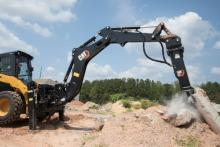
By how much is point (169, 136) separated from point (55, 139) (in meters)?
4.29

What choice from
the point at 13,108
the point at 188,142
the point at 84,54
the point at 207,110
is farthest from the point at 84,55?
the point at 188,142

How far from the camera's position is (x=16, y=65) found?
651 inches

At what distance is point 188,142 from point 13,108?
24.4ft

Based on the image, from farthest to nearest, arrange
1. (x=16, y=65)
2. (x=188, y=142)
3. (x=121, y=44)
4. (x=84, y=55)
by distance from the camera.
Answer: (x=16, y=65) < (x=84, y=55) < (x=121, y=44) < (x=188, y=142)

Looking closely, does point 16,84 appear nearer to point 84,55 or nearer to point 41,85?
point 41,85

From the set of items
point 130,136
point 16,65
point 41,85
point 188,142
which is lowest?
point 188,142

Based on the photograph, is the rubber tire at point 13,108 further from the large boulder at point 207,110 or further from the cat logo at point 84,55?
the large boulder at point 207,110

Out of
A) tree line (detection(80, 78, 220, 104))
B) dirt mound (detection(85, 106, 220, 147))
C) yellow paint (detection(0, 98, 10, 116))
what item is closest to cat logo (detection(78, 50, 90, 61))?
yellow paint (detection(0, 98, 10, 116))

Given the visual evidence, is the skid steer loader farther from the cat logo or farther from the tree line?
the tree line

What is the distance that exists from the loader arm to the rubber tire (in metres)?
1.90

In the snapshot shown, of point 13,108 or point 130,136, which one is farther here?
point 13,108

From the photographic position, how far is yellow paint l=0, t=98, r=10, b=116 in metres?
15.8

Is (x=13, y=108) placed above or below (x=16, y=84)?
below

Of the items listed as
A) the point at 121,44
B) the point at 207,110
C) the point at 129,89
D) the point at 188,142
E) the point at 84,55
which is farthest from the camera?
the point at 129,89
